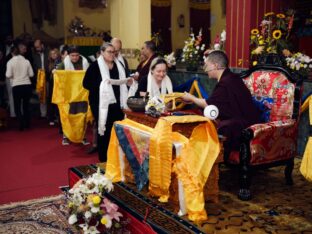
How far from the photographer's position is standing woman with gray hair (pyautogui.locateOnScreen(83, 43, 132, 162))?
15.8 ft

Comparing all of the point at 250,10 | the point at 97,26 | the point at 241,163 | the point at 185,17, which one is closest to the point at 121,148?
the point at 241,163

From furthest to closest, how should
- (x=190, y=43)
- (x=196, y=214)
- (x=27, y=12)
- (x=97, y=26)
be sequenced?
(x=27, y=12) < (x=97, y=26) < (x=190, y=43) < (x=196, y=214)

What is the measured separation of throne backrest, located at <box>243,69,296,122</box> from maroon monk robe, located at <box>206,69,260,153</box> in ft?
0.71

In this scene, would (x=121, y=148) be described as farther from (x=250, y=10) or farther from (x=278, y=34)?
(x=250, y=10)

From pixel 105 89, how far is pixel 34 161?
1.53 metres

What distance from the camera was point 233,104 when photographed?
3686 mm

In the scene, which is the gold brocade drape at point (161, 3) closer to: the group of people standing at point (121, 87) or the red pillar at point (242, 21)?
the group of people standing at point (121, 87)

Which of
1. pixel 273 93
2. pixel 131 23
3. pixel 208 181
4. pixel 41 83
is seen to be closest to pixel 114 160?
pixel 208 181

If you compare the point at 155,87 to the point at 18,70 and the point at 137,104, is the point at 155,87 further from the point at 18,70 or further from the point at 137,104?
the point at 18,70

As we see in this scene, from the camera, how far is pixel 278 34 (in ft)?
15.2

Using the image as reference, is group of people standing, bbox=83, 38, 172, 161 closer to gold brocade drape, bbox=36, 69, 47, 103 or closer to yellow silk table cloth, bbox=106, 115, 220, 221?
yellow silk table cloth, bbox=106, 115, 220, 221

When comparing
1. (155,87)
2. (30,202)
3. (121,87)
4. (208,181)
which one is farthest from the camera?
(121,87)

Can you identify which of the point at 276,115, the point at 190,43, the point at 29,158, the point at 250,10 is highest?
the point at 250,10

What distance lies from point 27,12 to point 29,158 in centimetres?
863
